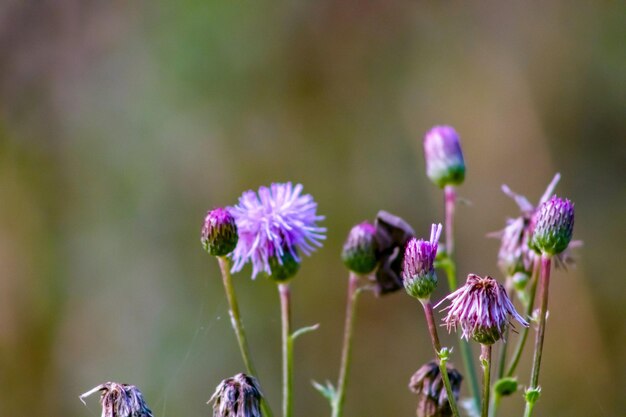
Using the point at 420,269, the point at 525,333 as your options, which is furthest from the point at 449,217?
the point at 420,269

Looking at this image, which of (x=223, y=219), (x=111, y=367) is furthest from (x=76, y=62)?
(x=223, y=219)

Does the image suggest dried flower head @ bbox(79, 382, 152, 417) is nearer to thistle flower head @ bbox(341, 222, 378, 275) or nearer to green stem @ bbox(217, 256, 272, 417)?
green stem @ bbox(217, 256, 272, 417)

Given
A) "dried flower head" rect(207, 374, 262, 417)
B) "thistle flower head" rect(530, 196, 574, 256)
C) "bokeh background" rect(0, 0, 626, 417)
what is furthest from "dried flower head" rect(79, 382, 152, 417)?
"bokeh background" rect(0, 0, 626, 417)

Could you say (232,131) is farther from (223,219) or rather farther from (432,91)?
(223,219)

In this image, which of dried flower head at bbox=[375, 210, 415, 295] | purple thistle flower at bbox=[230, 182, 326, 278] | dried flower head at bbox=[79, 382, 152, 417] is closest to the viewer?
dried flower head at bbox=[79, 382, 152, 417]

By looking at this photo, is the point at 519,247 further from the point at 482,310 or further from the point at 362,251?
the point at 482,310

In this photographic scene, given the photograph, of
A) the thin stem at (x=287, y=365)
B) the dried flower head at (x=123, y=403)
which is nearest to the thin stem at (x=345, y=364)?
the thin stem at (x=287, y=365)
